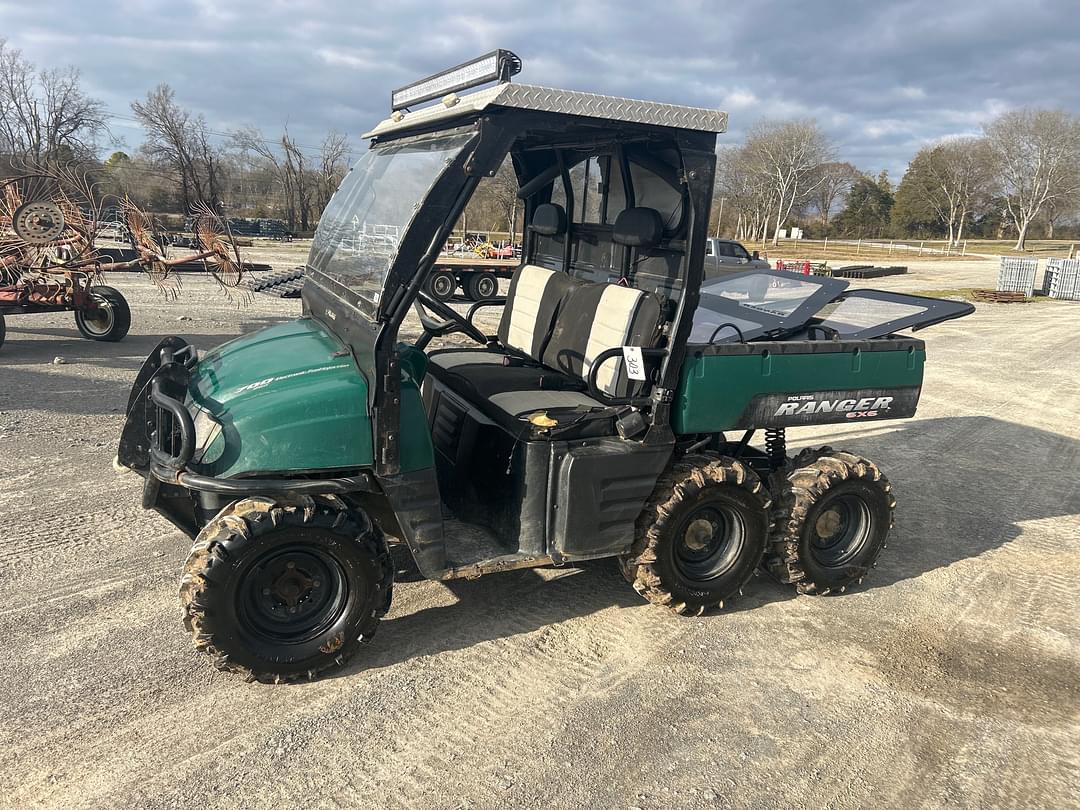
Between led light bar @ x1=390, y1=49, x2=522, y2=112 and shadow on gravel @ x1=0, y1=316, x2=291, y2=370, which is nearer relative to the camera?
led light bar @ x1=390, y1=49, x2=522, y2=112

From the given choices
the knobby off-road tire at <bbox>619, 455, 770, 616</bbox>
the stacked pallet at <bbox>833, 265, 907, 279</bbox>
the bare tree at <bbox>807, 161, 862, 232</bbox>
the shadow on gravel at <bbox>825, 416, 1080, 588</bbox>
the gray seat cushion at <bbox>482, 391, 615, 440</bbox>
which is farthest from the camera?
the bare tree at <bbox>807, 161, 862, 232</bbox>

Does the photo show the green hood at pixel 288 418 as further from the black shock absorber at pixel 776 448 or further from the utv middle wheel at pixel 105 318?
the utv middle wheel at pixel 105 318

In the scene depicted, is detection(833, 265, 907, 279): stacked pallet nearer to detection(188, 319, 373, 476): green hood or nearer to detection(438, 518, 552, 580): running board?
detection(438, 518, 552, 580): running board

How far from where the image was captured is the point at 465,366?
4.87 m

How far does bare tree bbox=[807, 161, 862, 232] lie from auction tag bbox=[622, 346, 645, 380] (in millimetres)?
71554

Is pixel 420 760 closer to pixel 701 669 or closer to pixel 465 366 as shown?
pixel 701 669

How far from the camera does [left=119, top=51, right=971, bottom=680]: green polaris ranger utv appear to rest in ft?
10.5

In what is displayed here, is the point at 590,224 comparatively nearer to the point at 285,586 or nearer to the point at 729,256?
the point at 285,586

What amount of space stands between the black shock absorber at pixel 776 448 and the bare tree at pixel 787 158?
61079mm

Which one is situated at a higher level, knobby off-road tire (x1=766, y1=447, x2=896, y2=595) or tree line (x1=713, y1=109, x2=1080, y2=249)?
tree line (x1=713, y1=109, x2=1080, y2=249)

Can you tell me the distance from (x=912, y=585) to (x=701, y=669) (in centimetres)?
175

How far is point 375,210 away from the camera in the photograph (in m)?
3.81

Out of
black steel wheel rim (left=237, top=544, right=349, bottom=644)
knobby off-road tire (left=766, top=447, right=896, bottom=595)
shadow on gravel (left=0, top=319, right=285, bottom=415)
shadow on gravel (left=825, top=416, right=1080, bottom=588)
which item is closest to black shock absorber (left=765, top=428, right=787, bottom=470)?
knobby off-road tire (left=766, top=447, right=896, bottom=595)

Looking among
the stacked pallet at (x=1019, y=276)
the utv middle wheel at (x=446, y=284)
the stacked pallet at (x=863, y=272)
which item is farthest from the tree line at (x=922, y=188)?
the utv middle wheel at (x=446, y=284)
